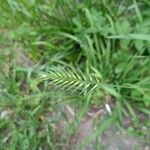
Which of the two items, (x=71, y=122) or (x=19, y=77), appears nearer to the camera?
(x=71, y=122)

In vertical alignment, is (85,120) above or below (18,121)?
below

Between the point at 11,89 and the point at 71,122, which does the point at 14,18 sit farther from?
the point at 71,122

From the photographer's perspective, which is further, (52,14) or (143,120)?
(52,14)

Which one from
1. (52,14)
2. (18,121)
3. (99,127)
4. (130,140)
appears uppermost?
(52,14)

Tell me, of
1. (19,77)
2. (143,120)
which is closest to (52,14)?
(19,77)

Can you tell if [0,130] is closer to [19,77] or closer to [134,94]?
[19,77]

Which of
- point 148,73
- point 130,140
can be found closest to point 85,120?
point 130,140
